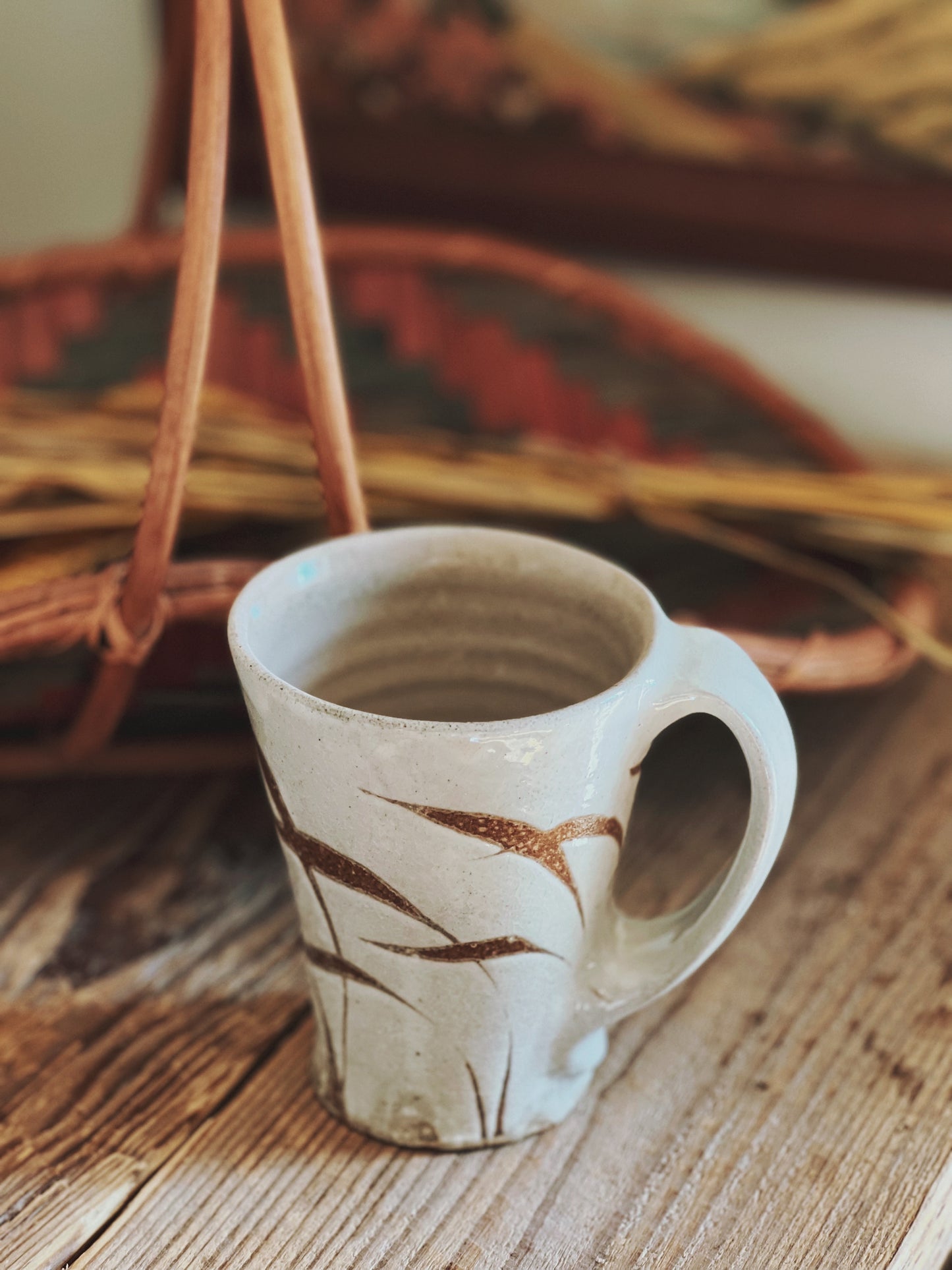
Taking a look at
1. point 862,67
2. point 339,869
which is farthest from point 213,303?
point 862,67

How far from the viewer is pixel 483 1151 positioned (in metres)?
0.30

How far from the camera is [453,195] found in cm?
77

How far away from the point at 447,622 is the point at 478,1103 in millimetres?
129

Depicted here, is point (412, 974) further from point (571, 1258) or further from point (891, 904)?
point (891, 904)

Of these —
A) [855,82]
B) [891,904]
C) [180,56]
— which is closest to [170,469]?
[891,904]

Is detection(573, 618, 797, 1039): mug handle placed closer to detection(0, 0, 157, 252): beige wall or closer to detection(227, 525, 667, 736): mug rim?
detection(227, 525, 667, 736): mug rim

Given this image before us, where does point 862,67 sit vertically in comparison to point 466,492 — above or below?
above

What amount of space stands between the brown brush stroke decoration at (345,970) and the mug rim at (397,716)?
6 centimetres

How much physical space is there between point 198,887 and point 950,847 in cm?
26

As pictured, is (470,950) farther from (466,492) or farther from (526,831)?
(466,492)

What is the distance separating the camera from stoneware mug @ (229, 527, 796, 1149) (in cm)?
24

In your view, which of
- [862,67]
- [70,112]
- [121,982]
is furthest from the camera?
[70,112]

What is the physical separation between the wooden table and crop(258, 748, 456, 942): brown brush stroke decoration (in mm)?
81

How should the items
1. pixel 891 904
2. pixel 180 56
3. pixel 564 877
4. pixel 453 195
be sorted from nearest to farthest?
1. pixel 564 877
2. pixel 891 904
3. pixel 180 56
4. pixel 453 195
